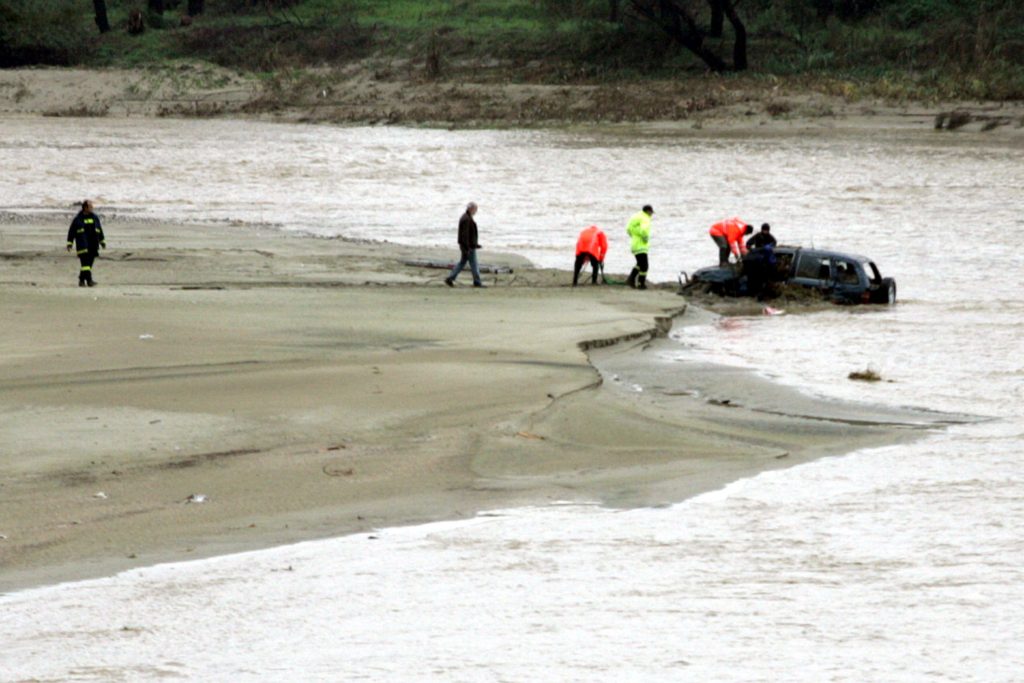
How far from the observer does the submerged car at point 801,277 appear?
26.5 metres

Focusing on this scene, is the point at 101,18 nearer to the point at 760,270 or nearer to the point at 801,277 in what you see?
the point at 801,277

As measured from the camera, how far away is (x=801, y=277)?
2708 cm

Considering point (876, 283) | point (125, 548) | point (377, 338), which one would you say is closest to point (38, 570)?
point (125, 548)

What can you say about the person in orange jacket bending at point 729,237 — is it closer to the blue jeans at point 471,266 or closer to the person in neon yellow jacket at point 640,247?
the person in neon yellow jacket at point 640,247

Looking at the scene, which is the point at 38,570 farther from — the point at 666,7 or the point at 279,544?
the point at 666,7

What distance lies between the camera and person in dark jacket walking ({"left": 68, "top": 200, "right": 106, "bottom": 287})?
23.3 m

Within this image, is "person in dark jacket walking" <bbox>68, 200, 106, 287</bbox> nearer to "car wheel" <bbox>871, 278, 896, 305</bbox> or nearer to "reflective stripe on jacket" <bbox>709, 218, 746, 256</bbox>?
"reflective stripe on jacket" <bbox>709, 218, 746, 256</bbox>

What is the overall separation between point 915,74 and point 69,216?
40468 millimetres

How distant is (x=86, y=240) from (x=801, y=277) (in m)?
11.1

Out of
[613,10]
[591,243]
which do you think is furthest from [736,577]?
[613,10]

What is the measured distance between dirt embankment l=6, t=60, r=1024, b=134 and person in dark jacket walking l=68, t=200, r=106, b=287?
41.4 metres

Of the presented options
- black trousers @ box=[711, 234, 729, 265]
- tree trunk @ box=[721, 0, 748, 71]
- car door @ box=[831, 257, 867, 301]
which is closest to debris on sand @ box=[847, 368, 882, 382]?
car door @ box=[831, 257, 867, 301]

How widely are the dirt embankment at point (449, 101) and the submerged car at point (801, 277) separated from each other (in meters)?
34.5

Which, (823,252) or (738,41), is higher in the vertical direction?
(738,41)
